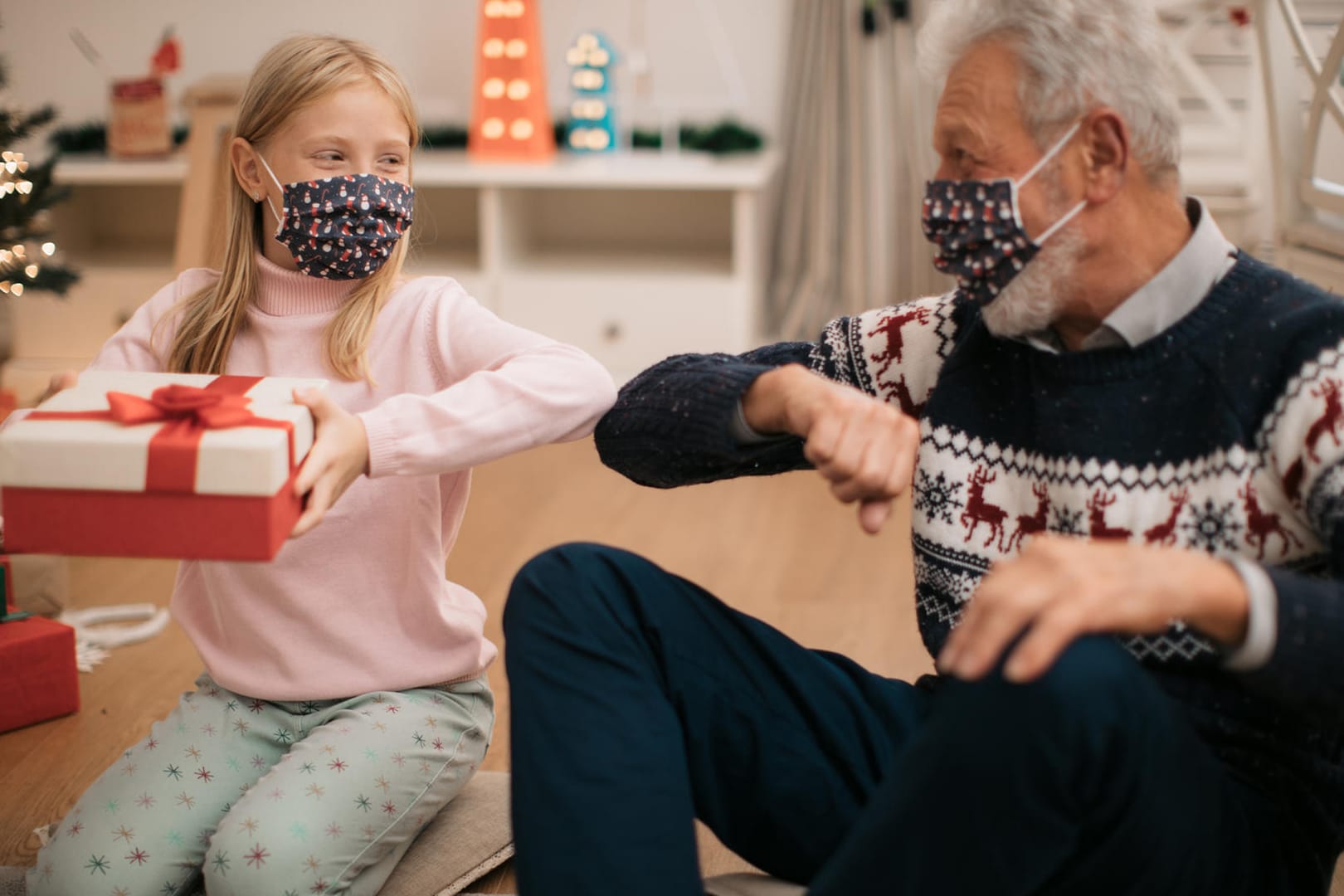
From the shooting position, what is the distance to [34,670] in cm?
184

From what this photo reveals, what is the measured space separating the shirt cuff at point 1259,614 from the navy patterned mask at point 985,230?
0.38 metres

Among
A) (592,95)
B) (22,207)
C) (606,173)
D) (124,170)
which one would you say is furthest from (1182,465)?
(124,170)

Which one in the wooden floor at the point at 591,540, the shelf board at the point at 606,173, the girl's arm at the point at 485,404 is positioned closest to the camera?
the girl's arm at the point at 485,404

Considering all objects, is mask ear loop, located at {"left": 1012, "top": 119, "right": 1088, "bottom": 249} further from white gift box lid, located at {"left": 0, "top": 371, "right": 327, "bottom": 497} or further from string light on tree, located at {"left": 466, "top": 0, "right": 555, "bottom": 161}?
string light on tree, located at {"left": 466, "top": 0, "right": 555, "bottom": 161}

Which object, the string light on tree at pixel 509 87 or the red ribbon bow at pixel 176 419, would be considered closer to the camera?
the red ribbon bow at pixel 176 419

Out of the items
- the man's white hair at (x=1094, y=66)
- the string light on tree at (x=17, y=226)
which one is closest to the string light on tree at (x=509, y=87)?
the string light on tree at (x=17, y=226)

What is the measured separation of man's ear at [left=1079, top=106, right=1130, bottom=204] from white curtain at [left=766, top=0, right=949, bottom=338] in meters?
2.62

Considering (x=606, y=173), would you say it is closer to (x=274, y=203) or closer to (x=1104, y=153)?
(x=274, y=203)

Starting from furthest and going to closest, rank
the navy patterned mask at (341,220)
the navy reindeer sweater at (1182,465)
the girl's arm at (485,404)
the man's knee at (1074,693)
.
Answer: the navy patterned mask at (341,220)
the girl's arm at (485,404)
the navy reindeer sweater at (1182,465)
the man's knee at (1074,693)

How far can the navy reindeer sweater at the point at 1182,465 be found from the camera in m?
1.00

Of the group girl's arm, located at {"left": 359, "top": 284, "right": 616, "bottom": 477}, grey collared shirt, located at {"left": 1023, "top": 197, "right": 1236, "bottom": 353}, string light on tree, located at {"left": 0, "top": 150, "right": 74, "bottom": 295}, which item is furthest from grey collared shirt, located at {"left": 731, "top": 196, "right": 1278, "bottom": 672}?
string light on tree, located at {"left": 0, "top": 150, "right": 74, "bottom": 295}

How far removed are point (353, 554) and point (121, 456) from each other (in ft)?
1.12

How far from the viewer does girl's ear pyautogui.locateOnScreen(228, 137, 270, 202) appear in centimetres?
142

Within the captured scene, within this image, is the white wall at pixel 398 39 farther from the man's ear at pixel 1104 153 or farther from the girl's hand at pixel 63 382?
the man's ear at pixel 1104 153
